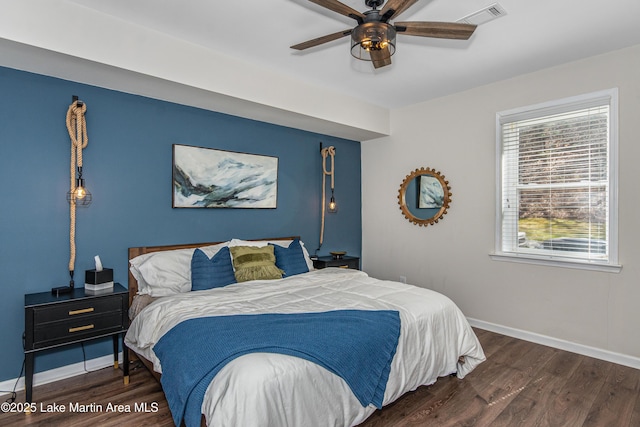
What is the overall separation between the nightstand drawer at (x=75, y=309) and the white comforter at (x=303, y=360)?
0.72ft

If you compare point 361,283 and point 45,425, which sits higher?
point 361,283

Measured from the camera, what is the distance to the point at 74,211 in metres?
2.88

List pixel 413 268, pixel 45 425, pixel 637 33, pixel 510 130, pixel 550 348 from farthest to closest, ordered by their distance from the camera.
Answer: pixel 413 268 < pixel 510 130 < pixel 550 348 < pixel 637 33 < pixel 45 425

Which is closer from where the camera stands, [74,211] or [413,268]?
[74,211]

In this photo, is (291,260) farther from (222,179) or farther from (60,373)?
(60,373)

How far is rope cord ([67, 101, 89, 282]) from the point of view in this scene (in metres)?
2.85

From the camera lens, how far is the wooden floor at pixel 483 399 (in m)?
2.24

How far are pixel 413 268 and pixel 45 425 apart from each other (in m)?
3.84

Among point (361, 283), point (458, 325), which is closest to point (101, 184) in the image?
Result: point (361, 283)

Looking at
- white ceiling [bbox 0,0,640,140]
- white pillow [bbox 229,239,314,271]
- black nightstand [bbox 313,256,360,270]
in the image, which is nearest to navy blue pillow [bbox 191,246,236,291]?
white pillow [bbox 229,239,314,271]

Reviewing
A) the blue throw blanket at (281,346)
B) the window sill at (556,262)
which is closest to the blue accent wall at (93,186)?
the blue throw blanket at (281,346)

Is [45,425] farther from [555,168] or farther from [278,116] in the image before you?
[555,168]

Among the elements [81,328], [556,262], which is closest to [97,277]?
[81,328]

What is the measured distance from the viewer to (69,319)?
248cm
